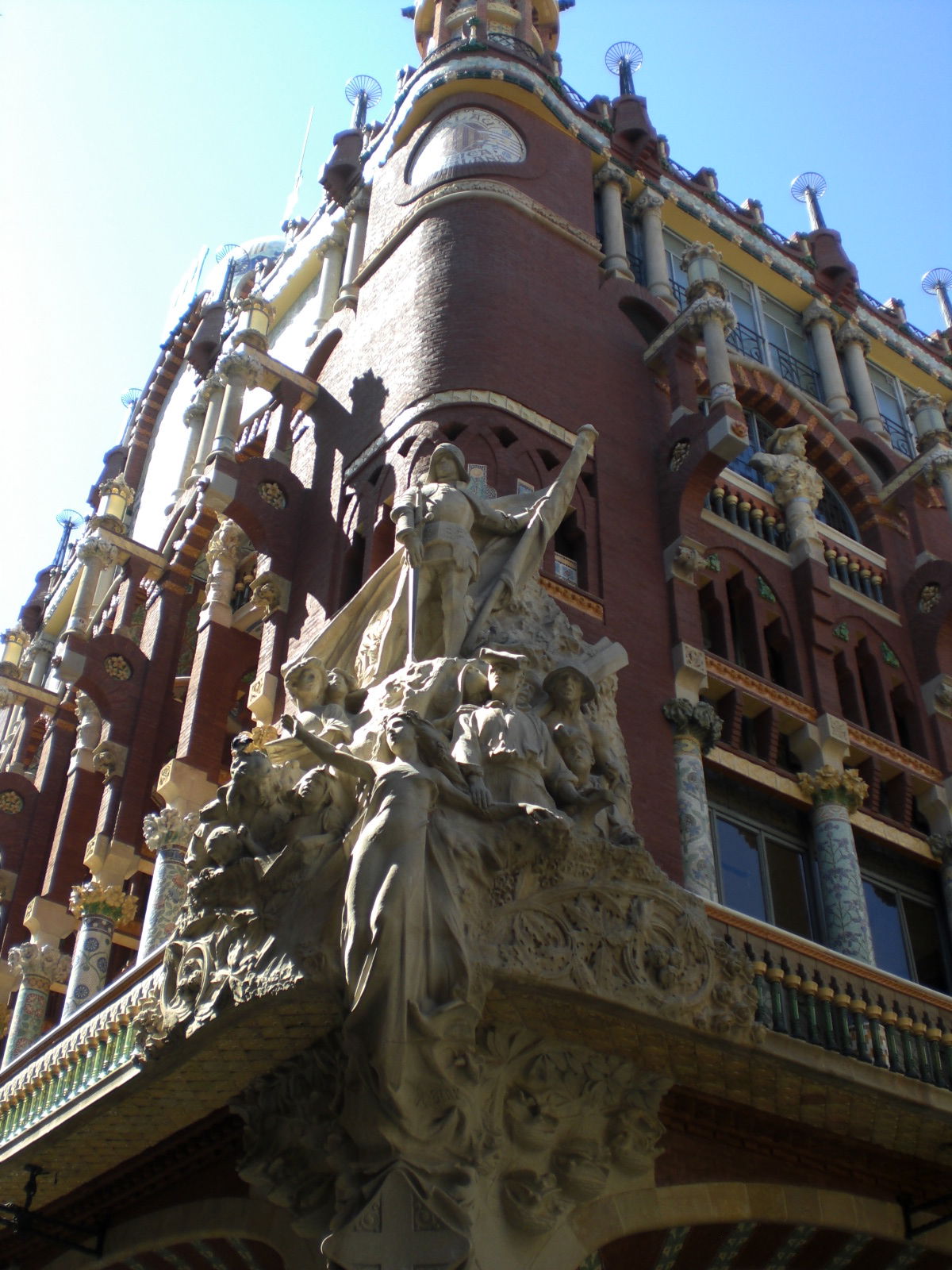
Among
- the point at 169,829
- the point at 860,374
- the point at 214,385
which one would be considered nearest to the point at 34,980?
the point at 169,829

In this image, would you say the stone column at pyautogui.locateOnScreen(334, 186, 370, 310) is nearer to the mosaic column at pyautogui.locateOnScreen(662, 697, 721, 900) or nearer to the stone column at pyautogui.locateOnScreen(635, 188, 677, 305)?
the stone column at pyautogui.locateOnScreen(635, 188, 677, 305)

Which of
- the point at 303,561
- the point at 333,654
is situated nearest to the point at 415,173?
the point at 303,561

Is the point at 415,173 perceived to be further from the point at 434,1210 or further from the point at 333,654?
the point at 434,1210

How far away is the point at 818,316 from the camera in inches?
892

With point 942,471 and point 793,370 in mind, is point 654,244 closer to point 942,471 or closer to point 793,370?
point 793,370

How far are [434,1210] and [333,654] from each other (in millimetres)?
5630

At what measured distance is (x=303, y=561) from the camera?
15906 mm

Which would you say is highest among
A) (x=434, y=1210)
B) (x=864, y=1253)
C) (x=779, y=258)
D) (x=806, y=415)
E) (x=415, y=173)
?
(x=779, y=258)

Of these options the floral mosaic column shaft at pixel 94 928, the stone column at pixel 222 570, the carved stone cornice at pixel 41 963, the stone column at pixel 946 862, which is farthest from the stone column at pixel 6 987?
the stone column at pixel 946 862

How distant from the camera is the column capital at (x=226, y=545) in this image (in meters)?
17.1

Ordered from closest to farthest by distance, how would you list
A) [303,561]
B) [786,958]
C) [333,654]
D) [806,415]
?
[786,958] → [333,654] → [303,561] → [806,415]

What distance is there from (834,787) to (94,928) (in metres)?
8.51

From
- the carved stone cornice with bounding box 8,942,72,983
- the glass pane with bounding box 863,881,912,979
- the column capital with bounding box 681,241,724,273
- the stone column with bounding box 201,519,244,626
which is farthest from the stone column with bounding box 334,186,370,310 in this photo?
the glass pane with bounding box 863,881,912,979

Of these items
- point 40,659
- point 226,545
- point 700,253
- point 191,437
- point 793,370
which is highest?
point 191,437
